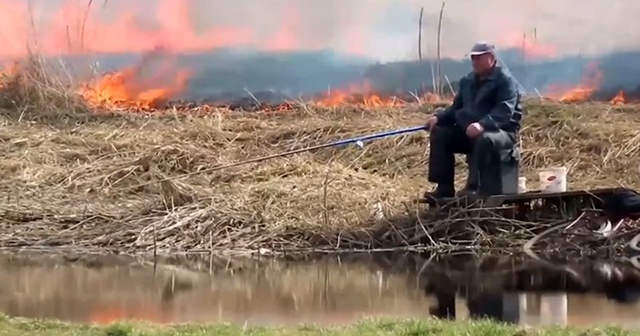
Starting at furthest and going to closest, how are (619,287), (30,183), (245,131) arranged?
(245,131) < (30,183) < (619,287)

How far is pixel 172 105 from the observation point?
36.3 feet

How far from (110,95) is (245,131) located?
1855 mm

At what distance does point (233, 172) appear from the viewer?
8.46 metres

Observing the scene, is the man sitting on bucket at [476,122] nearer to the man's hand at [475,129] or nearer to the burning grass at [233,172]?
the man's hand at [475,129]

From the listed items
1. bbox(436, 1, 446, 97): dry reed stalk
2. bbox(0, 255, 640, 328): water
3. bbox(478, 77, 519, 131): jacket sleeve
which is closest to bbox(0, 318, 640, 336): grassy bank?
bbox(0, 255, 640, 328): water

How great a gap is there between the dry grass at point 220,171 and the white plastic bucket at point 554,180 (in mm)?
964

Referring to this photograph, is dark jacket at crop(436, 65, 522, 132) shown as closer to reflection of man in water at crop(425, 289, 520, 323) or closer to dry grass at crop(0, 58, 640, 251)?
dry grass at crop(0, 58, 640, 251)

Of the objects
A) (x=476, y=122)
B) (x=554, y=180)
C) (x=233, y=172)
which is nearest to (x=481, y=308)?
(x=476, y=122)

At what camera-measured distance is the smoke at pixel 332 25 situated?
36.1 ft

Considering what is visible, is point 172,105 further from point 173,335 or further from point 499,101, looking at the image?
point 173,335

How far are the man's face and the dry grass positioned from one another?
1124mm

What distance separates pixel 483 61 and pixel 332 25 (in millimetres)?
4632

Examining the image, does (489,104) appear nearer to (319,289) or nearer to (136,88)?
(319,289)

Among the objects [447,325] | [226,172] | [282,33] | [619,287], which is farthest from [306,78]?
[447,325]
